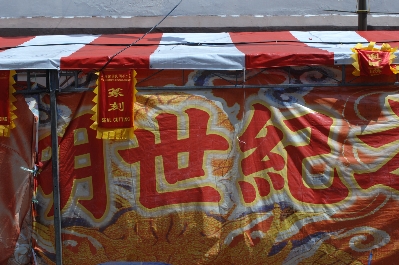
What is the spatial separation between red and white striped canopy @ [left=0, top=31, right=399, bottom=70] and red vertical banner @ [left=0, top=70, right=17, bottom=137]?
0.65 ft

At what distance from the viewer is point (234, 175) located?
500 cm

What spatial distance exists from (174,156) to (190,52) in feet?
3.33

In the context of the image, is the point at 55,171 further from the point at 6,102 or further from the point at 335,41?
the point at 335,41

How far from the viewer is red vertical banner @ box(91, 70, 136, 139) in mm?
4812

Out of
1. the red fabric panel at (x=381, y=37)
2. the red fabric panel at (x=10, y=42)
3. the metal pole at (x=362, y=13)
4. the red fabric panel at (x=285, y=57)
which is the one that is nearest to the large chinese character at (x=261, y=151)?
the red fabric panel at (x=285, y=57)

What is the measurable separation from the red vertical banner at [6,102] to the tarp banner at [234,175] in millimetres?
293

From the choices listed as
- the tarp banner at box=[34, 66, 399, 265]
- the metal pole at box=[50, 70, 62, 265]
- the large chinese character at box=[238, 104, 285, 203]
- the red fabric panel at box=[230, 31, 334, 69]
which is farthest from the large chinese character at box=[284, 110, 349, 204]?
the metal pole at box=[50, 70, 62, 265]

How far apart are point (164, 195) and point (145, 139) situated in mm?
576

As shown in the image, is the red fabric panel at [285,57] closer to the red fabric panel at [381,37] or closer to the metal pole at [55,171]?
the red fabric panel at [381,37]

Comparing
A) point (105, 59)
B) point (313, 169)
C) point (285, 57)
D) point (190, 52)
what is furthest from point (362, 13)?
point (105, 59)

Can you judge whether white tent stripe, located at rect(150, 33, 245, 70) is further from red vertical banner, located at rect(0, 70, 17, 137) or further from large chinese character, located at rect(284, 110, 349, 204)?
red vertical banner, located at rect(0, 70, 17, 137)

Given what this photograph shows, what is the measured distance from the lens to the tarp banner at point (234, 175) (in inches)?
196

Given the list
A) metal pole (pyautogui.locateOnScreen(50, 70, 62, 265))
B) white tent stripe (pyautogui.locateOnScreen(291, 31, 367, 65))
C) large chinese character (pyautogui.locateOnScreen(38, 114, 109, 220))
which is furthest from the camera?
large chinese character (pyautogui.locateOnScreen(38, 114, 109, 220))

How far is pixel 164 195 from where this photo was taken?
4992 mm
